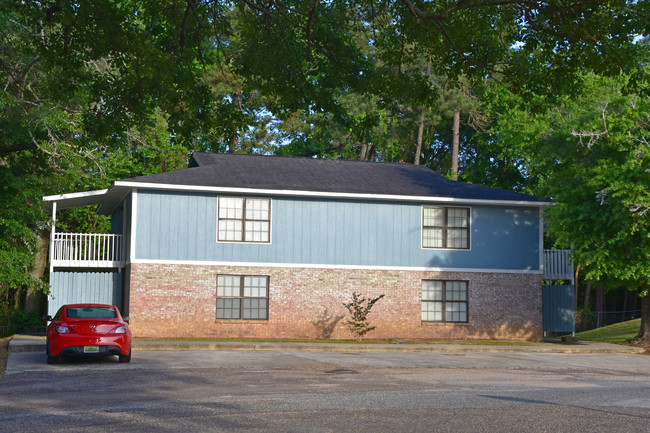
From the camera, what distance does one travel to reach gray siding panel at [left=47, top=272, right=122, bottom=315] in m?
29.8

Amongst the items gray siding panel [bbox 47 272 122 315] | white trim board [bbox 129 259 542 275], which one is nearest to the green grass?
white trim board [bbox 129 259 542 275]

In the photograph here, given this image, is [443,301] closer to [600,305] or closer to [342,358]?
[342,358]

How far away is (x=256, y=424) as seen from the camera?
392 inches

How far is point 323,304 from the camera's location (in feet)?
98.8

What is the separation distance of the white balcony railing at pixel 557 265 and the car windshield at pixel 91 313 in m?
19.2

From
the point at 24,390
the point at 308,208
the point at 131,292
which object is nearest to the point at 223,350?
the point at 131,292

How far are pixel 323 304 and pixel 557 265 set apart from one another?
10142mm

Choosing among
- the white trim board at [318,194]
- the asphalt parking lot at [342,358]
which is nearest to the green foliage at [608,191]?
the white trim board at [318,194]

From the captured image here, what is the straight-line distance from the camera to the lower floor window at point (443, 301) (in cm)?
3125

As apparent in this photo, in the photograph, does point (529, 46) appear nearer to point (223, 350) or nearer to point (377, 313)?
point (223, 350)

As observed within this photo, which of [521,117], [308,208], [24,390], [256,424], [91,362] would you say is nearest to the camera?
[256,424]

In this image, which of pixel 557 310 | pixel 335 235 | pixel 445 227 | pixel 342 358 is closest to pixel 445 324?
pixel 445 227

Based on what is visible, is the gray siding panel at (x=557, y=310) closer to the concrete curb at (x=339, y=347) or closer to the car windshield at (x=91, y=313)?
the concrete curb at (x=339, y=347)

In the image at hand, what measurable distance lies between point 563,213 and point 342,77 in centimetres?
1704
